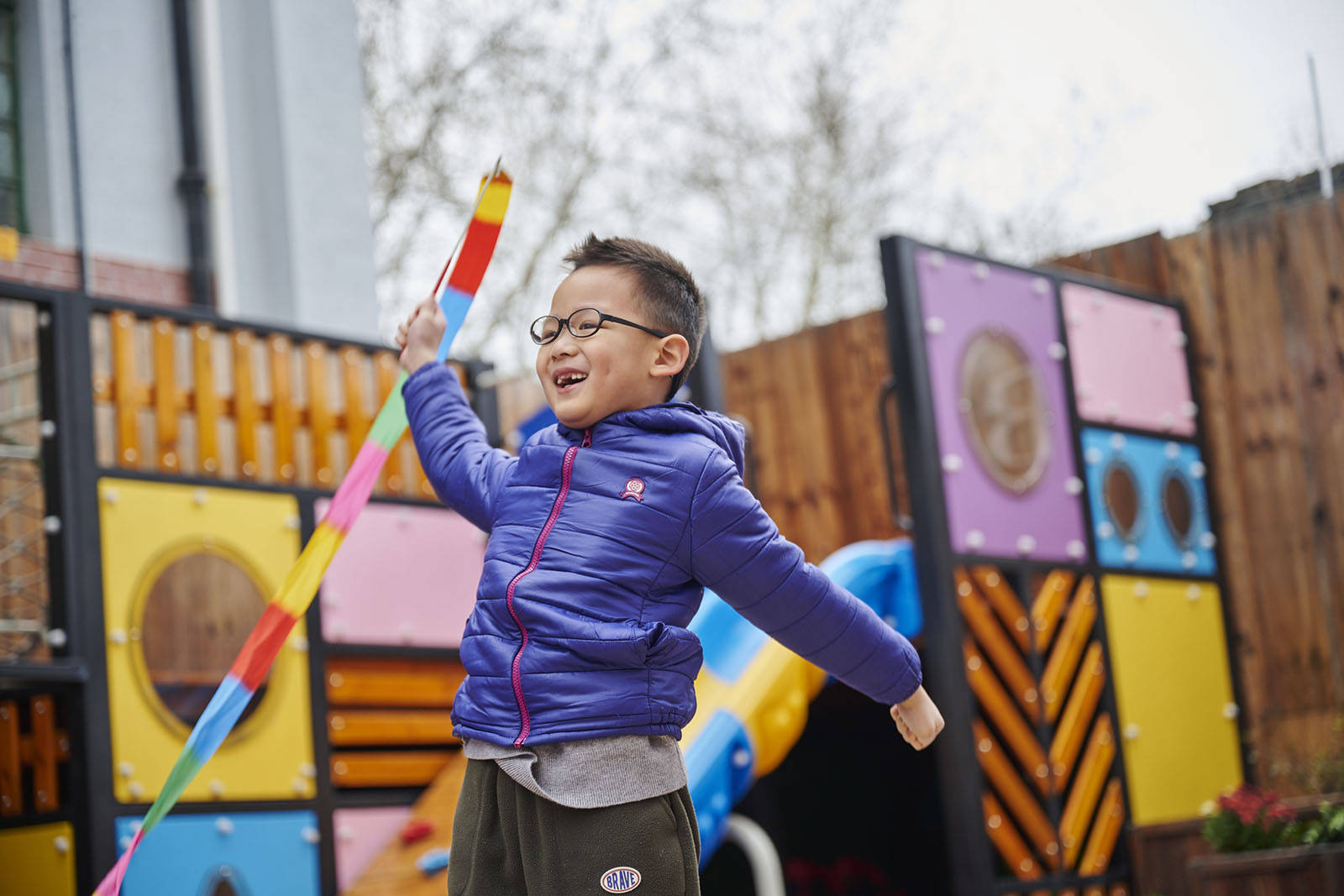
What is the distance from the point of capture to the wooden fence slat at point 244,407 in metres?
5.34

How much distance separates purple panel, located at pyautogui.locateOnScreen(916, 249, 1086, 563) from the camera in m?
5.52

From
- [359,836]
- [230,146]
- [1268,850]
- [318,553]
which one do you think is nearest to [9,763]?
[359,836]

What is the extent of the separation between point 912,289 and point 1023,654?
1.42 meters

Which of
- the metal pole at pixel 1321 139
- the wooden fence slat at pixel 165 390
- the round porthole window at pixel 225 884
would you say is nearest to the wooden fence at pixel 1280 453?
the metal pole at pixel 1321 139

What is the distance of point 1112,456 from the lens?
6203 mm

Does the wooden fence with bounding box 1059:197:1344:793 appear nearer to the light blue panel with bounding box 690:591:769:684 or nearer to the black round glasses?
the light blue panel with bounding box 690:591:769:684

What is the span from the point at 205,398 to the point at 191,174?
247 centimetres

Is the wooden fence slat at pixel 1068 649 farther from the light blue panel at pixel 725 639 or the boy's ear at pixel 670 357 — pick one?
the boy's ear at pixel 670 357

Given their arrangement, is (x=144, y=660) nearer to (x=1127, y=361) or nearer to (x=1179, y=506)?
(x=1127, y=361)

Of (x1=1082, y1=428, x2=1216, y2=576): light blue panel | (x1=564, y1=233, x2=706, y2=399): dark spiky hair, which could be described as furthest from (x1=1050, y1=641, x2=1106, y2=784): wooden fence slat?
(x1=564, y1=233, x2=706, y2=399): dark spiky hair

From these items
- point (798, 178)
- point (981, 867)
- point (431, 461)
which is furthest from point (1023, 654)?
point (798, 178)

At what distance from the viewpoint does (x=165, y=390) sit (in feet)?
16.8

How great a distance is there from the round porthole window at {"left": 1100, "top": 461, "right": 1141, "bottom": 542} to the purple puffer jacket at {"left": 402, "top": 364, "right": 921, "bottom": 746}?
4343 millimetres

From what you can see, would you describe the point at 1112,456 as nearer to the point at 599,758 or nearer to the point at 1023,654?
the point at 1023,654
